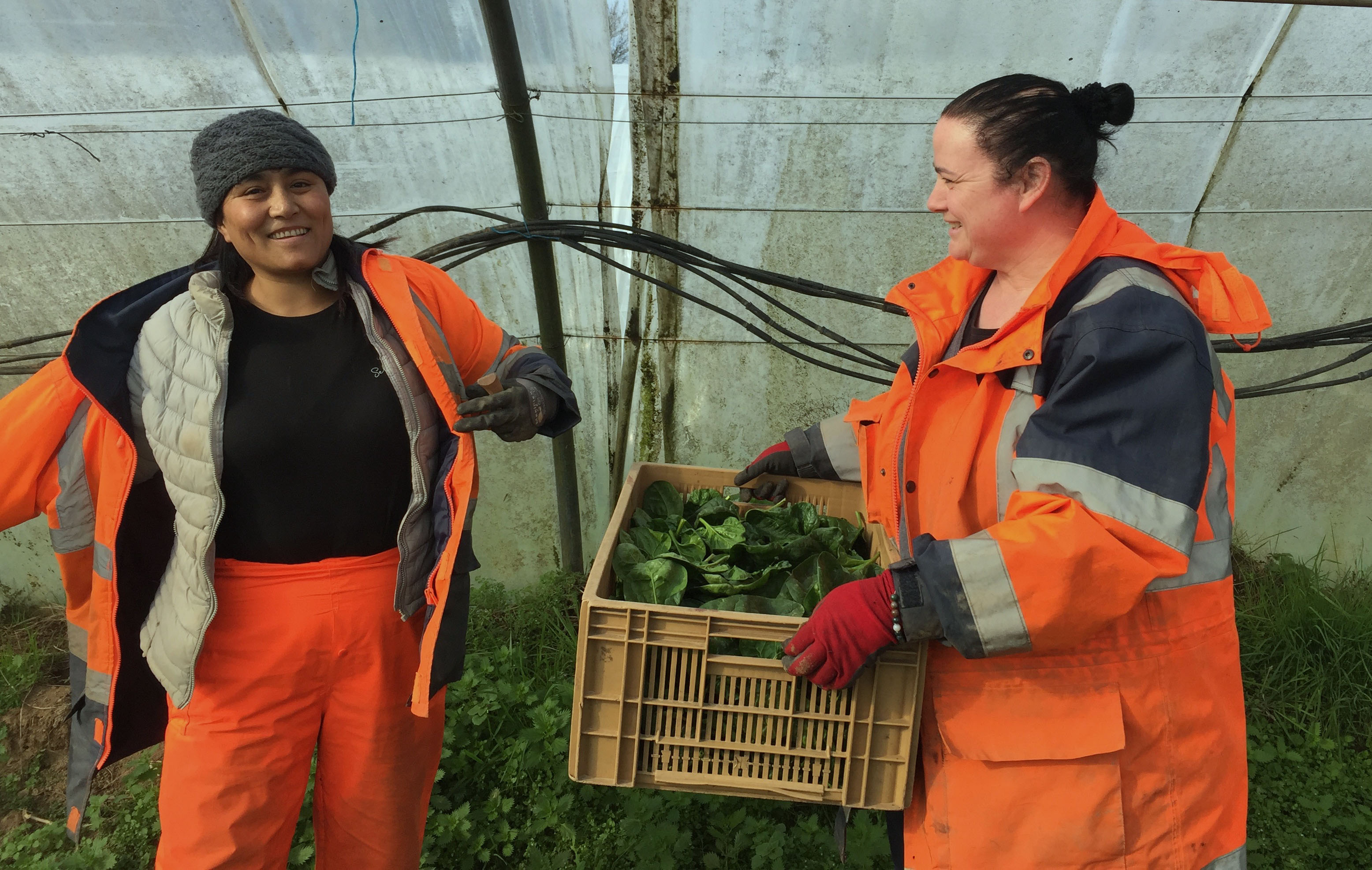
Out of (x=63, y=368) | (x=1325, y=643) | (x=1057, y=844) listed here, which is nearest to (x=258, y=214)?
(x=63, y=368)

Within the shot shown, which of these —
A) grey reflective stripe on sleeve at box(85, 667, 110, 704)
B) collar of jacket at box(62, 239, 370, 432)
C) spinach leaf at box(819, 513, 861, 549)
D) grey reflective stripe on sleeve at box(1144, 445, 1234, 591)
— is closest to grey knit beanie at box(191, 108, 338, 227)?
collar of jacket at box(62, 239, 370, 432)

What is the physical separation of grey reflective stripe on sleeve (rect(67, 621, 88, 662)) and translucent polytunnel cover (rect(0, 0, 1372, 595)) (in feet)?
5.73

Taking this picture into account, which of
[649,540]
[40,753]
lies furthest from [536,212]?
[40,753]

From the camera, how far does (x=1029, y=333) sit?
137 centimetres

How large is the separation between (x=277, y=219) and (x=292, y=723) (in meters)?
1.09

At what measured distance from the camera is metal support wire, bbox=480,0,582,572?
7.77 feet

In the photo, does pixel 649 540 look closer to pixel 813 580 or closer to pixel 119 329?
pixel 813 580

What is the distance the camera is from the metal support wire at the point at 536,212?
2369 mm

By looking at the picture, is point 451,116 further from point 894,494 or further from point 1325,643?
point 1325,643

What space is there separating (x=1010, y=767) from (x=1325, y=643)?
300cm

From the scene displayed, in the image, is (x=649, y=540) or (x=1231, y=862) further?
(x=649, y=540)

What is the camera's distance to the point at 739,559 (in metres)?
1.99

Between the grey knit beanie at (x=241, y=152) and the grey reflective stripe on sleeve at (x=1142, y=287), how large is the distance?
155cm

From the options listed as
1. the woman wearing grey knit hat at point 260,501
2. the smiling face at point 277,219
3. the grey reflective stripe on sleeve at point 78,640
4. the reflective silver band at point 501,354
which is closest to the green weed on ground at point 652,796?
the woman wearing grey knit hat at point 260,501
